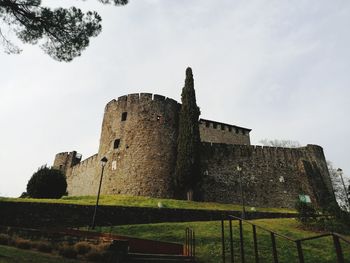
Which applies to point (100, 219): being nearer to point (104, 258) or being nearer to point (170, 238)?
point (170, 238)

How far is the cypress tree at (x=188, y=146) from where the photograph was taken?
1848 centimetres

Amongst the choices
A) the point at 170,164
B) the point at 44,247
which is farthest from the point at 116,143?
the point at 44,247

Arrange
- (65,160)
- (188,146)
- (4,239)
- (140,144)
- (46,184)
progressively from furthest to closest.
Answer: (65,160)
(140,144)
(188,146)
(46,184)
(4,239)

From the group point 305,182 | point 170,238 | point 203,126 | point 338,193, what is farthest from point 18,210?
point 338,193

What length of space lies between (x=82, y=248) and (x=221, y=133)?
2736cm

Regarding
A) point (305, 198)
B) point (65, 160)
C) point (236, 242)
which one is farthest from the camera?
point (65, 160)

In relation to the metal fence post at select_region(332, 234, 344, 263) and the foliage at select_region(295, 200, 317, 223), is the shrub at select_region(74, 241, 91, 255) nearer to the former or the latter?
the metal fence post at select_region(332, 234, 344, 263)

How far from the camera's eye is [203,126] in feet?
108

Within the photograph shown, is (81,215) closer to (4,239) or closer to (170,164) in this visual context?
(4,239)

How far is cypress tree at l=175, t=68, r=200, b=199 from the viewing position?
60.6ft

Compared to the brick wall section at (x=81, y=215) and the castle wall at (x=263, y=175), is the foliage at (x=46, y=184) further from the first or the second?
the castle wall at (x=263, y=175)

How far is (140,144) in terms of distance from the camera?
794 inches

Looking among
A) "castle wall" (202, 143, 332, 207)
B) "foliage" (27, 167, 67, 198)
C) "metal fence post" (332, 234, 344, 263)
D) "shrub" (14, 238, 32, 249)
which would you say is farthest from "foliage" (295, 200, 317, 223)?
"foliage" (27, 167, 67, 198)

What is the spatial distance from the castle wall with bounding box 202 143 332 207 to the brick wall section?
6.94 m
